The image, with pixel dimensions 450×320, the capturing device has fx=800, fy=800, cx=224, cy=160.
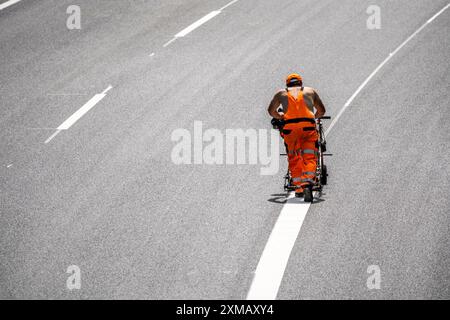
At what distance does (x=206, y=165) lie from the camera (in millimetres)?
13492

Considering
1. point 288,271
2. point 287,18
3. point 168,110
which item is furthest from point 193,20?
point 288,271

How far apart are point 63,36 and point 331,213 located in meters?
12.0

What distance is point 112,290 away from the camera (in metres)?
9.04

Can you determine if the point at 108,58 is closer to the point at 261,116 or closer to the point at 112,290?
the point at 261,116

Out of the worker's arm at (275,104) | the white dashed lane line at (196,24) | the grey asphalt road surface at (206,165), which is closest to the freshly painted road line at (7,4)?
the grey asphalt road surface at (206,165)

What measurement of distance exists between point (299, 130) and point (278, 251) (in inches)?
88.4

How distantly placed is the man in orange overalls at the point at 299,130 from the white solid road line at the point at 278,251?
1.29 ft

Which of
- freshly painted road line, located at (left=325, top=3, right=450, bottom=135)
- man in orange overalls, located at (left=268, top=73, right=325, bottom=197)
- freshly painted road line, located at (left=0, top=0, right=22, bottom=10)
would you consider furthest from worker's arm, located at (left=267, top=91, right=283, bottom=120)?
freshly painted road line, located at (left=0, top=0, right=22, bottom=10)

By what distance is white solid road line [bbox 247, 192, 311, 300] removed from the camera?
900cm

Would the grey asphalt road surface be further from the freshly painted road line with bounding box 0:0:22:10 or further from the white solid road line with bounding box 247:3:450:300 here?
the freshly painted road line with bounding box 0:0:22:10

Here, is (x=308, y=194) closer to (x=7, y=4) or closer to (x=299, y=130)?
(x=299, y=130)

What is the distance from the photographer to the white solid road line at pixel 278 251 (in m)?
9.00

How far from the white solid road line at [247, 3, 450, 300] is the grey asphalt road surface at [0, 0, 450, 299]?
105 mm

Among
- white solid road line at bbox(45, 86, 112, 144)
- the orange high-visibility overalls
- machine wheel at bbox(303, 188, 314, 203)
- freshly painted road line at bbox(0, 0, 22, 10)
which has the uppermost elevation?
freshly painted road line at bbox(0, 0, 22, 10)
